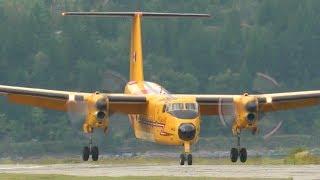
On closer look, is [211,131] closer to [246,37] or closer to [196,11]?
[246,37]

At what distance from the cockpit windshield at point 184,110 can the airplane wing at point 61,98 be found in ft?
13.7

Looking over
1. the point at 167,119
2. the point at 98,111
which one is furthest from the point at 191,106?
the point at 98,111

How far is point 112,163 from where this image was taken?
301 feet

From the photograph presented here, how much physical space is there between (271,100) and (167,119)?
6916mm

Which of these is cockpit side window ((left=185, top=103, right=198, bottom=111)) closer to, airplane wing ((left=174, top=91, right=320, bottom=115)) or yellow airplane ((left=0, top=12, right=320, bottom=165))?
yellow airplane ((left=0, top=12, right=320, bottom=165))

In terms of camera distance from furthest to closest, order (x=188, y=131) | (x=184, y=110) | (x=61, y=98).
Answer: (x=61, y=98) < (x=184, y=110) < (x=188, y=131)

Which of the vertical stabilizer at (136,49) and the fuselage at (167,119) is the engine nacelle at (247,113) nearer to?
the fuselage at (167,119)

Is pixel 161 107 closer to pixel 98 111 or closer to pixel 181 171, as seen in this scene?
pixel 98 111

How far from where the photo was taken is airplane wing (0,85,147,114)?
77750 millimetres

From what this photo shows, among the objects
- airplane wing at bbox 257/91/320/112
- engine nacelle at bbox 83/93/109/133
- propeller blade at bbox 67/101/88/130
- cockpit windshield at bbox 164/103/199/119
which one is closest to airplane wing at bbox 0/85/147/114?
propeller blade at bbox 67/101/88/130

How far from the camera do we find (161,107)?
75938mm

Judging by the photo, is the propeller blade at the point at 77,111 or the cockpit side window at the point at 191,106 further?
the propeller blade at the point at 77,111

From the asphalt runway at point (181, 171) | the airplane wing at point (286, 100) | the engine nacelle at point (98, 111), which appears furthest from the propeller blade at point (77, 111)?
the airplane wing at point (286, 100)

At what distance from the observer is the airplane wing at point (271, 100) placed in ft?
258
